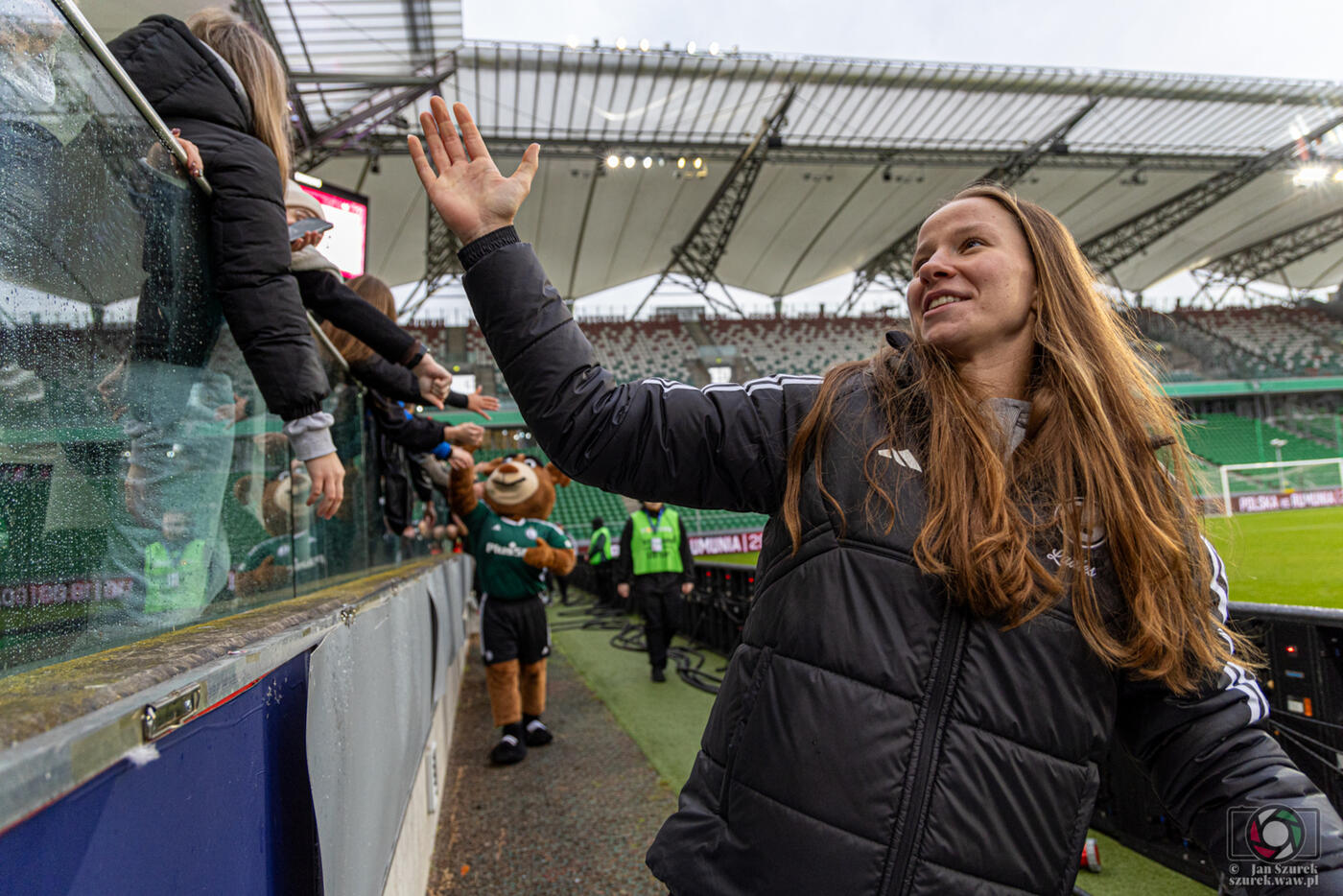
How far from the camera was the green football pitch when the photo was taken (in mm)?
5145

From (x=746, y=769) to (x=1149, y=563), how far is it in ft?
2.10

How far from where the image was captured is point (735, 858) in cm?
98

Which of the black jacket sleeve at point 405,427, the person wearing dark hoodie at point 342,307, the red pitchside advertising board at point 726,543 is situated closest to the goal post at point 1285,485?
the red pitchside advertising board at point 726,543

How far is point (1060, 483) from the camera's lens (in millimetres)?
1084

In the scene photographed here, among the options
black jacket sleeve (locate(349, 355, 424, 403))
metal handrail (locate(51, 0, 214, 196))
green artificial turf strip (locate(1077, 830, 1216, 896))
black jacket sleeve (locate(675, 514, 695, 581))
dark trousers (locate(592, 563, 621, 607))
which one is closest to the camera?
metal handrail (locate(51, 0, 214, 196))

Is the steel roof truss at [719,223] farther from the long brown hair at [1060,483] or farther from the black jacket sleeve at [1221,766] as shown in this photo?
the black jacket sleeve at [1221,766]

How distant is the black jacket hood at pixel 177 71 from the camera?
1466 millimetres

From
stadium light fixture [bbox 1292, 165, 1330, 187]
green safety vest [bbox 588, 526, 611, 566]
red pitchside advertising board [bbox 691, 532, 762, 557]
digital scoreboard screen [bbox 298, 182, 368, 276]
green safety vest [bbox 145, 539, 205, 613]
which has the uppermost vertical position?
stadium light fixture [bbox 1292, 165, 1330, 187]

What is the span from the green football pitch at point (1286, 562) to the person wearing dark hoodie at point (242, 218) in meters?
1.74

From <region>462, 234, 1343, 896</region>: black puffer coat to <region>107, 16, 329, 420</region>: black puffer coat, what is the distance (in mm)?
735

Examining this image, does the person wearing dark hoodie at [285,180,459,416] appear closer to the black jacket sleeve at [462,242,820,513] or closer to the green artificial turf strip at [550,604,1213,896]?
the black jacket sleeve at [462,242,820,513]

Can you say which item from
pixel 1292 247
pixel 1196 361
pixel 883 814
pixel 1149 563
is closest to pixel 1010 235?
pixel 1149 563

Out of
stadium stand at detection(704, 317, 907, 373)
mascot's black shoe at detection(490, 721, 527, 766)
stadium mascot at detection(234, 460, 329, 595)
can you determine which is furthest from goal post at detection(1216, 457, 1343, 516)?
stadium mascot at detection(234, 460, 329, 595)

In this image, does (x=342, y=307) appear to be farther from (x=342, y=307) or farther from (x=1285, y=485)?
(x=1285, y=485)
